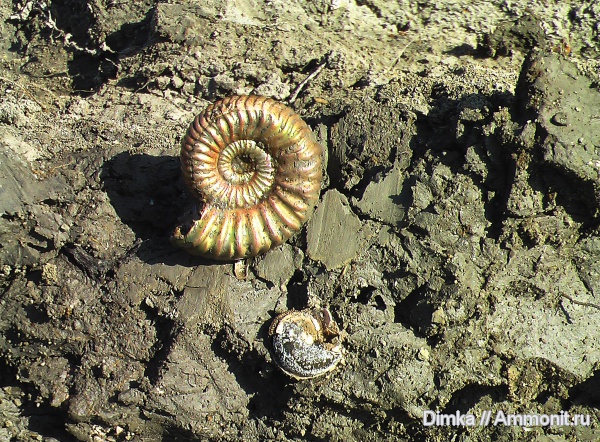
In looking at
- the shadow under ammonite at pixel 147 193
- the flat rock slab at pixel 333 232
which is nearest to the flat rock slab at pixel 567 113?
the flat rock slab at pixel 333 232

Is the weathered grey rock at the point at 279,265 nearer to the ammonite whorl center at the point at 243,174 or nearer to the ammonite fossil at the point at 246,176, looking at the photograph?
the ammonite fossil at the point at 246,176

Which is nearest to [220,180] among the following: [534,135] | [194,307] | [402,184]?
[194,307]

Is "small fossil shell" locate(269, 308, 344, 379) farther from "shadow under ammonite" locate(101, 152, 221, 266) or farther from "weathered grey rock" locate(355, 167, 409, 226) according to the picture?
"shadow under ammonite" locate(101, 152, 221, 266)

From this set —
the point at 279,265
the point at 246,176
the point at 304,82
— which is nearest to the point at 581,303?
the point at 279,265

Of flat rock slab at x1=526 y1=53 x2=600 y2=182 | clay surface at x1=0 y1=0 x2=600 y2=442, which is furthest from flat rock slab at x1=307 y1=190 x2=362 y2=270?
flat rock slab at x1=526 y1=53 x2=600 y2=182

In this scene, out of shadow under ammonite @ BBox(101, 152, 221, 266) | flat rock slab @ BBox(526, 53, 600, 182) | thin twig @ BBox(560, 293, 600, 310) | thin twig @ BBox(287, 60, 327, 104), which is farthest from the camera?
thin twig @ BBox(287, 60, 327, 104)
